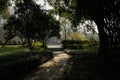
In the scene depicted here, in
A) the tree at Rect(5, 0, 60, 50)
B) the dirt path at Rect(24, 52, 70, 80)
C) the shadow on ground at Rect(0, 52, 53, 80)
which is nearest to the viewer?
the shadow on ground at Rect(0, 52, 53, 80)

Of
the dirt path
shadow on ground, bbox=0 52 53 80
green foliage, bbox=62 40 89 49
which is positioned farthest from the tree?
green foliage, bbox=62 40 89 49

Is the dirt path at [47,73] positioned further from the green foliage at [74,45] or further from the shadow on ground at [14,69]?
the green foliage at [74,45]

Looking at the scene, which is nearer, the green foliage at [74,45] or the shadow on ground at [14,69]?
the shadow on ground at [14,69]

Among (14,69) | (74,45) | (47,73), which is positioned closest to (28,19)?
(47,73)

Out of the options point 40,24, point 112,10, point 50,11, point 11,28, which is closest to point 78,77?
point 112,10

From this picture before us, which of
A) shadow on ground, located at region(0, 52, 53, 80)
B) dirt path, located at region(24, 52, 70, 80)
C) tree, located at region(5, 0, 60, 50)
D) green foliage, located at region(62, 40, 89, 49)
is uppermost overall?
tree, located at region(5, 0, 60, 50)

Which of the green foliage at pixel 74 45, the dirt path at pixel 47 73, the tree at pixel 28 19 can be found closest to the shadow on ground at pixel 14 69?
the dirt path at pixel 47 73

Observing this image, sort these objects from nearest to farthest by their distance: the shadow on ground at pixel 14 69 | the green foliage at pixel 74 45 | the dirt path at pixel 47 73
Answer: the shadow on ground at pixel 14 69, the dirt path at pixel 47 73, the green foliage at pixel 74 45

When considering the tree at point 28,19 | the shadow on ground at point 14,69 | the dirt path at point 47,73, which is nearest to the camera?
the shadow on ground at point 14,69

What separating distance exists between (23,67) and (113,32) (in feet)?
30.2

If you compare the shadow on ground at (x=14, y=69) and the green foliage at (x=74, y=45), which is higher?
the green foliage at (x=74, y=45)

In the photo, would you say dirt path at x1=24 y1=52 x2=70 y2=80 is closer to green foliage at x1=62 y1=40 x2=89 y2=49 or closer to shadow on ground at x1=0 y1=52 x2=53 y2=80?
shadow on ground at x1=0 y1=52 x2=53 y2=80

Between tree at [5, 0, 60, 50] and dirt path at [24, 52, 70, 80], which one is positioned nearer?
dirt path at [24, 52, 70, 80]

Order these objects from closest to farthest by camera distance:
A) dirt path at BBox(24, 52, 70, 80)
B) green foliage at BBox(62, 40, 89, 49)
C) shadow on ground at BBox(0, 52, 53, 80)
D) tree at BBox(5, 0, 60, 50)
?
1. shadow on ground at BBox(0, 52, 53, 80)
2. dirt path at BBox(24, 52, 70, 80)
3. tree at BBox(5, 0, 60, 50)
4. green foliage at BBox(62, 40, 89, 49)
